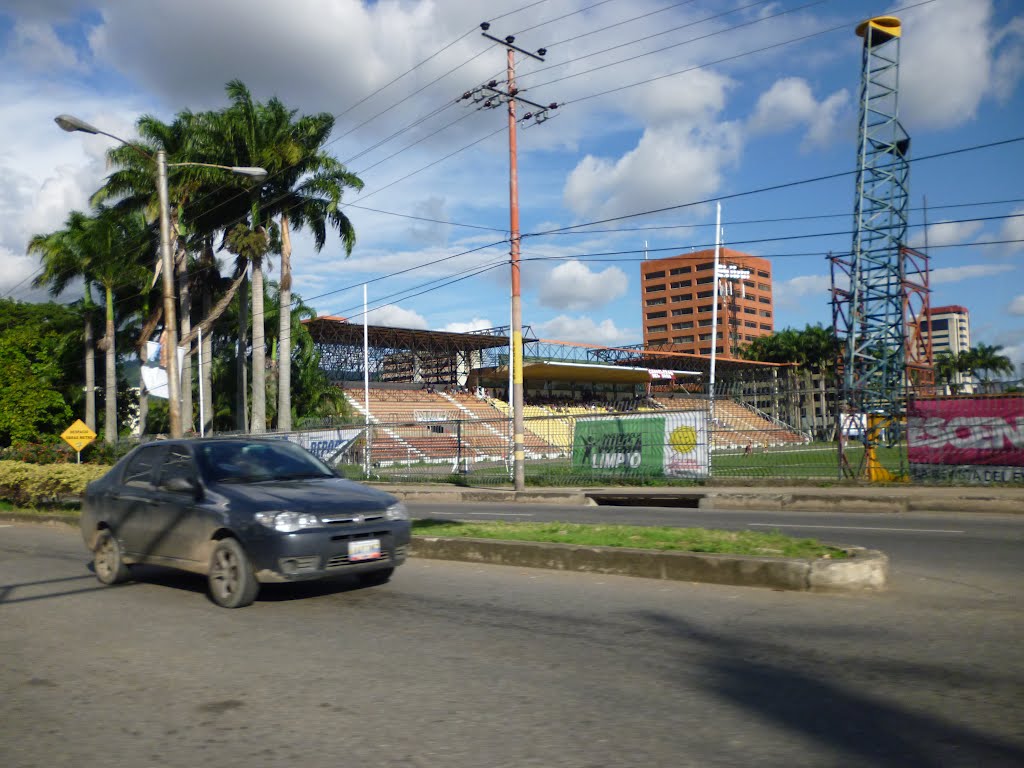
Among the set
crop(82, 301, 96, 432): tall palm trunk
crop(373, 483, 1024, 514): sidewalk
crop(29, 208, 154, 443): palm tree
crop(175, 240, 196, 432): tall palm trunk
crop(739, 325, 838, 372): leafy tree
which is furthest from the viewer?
crop(739, 325, 838, 372): leafy tree

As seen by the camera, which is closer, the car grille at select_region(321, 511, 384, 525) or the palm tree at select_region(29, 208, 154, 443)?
the car grille at select_region(321, 511, 384, 525)

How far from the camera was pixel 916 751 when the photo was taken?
3.79 m

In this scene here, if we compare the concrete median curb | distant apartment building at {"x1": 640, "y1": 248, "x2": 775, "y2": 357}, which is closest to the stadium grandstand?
the concrete median curb

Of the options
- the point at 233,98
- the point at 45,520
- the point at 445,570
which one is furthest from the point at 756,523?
the point at 233,98

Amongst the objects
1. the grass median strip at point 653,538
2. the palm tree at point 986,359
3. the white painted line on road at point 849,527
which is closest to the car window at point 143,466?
the grass median strip at point 653,538

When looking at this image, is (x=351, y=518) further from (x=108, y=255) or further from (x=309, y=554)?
(x=108, y=255)

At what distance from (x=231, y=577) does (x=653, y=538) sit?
175 inches

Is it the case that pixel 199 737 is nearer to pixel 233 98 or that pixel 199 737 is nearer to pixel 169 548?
pixel 169 548

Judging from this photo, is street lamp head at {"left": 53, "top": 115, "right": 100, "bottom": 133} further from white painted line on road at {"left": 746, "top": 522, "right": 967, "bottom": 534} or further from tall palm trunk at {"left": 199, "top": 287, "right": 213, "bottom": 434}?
tall palm trunk at {"left": 199, "top": 287, "right": 213, "bottom": 434}

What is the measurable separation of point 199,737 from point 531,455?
23382mm

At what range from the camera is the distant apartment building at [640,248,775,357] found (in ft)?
475

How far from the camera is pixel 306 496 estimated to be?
7547mm

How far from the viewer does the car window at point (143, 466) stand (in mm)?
8812

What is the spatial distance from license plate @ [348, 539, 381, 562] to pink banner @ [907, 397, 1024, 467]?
15.1m
